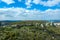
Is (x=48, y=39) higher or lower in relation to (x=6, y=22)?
lower

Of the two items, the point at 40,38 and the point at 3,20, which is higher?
the point at 3,20

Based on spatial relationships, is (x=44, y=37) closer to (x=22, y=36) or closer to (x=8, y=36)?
(x=22, y=36)

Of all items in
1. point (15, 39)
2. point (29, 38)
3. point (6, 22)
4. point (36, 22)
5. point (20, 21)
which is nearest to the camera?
point (15, 39)

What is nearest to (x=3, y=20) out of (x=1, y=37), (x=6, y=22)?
(x=6, y=22)

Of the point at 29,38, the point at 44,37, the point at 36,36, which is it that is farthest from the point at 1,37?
the point at 44,37

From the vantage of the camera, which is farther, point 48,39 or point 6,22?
point 6,22

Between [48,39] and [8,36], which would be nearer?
[8,36]

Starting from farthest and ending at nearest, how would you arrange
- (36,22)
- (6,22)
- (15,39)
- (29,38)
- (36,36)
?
(36,22), (6,22), (36,36), (29,38), (15,39)

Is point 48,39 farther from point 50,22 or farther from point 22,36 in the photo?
point 50,22

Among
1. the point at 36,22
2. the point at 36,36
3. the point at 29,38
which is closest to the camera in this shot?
the point at 29,38
